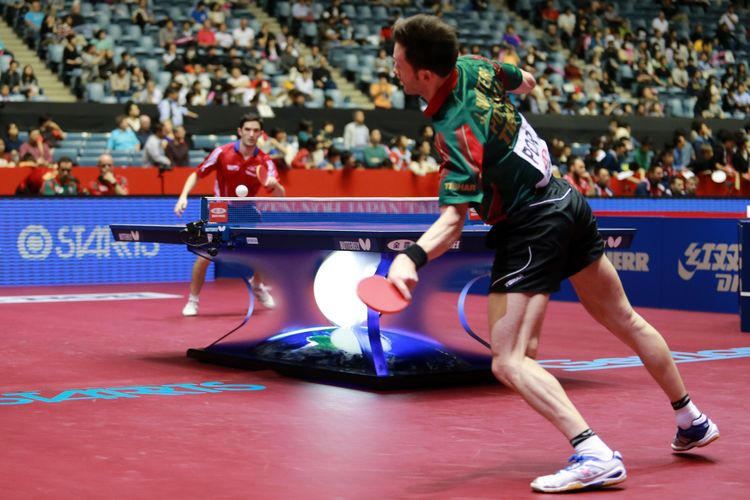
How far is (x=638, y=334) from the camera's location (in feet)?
17.3

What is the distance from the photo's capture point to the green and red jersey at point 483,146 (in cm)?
467

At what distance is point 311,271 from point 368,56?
1648 centimetres

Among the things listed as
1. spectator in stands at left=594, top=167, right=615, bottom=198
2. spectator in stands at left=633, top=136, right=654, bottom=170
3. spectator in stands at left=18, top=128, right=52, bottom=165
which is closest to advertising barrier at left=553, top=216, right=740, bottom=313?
spectator in stands at left=594, top=167, right=615, bottom=198

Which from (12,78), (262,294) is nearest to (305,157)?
(12,78)

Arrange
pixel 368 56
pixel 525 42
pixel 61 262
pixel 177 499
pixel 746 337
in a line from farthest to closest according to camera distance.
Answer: pixel 525 42 → pixel 368 56 → pixel 61 262 → pixel 746 337 → pixel 177 499

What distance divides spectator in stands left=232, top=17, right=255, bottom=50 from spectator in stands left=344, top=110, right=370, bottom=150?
3.92 metres

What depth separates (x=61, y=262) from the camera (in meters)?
15.4

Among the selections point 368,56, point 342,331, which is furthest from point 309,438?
point 368,56

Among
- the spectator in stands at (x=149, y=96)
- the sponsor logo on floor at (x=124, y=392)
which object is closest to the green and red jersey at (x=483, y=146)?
the sponsor logo on floor at (x=124, y=392)

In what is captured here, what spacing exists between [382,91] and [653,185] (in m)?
5.27

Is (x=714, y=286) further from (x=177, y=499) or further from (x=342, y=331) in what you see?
(x=177, y=499)

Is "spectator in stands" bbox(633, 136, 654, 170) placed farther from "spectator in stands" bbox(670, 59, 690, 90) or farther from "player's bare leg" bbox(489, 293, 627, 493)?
"player's bare leg" bbox(489, 293, 627, 493)

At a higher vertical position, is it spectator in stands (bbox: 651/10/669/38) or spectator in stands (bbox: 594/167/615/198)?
spectator in stands (bbox: 651/10/669/38)

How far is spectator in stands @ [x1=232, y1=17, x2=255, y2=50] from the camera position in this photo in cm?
2278
